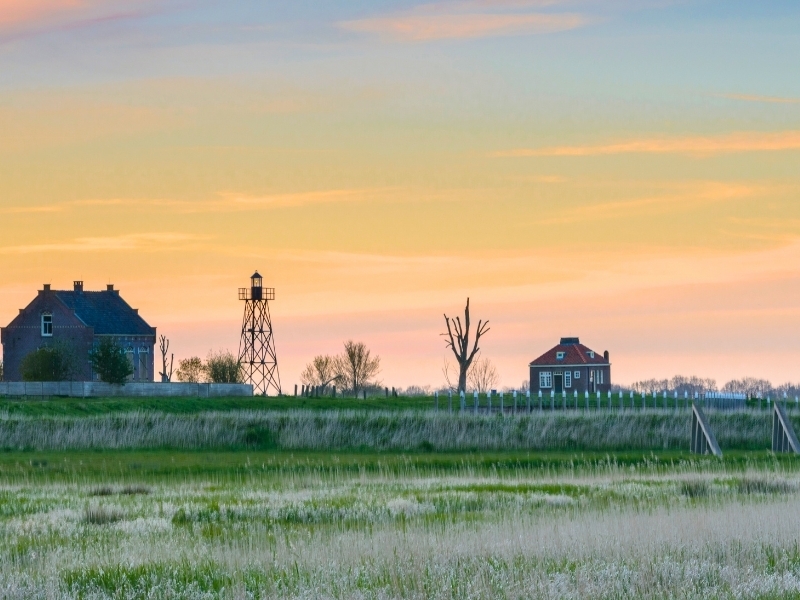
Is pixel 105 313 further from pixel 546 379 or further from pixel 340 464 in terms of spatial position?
pixel 340 464

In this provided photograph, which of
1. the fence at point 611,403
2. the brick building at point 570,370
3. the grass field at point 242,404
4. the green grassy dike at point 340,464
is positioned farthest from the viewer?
the brick building at point 570,370

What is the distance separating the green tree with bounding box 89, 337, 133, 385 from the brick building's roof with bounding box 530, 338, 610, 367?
41762 millimetres

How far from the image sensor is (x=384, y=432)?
42.2m

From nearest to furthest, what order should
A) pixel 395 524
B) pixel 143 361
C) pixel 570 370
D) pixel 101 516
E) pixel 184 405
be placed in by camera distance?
pixel 395 524 → pixel 101 516 → pixel 184 405 → pixel 143 361 → pixel 570 370

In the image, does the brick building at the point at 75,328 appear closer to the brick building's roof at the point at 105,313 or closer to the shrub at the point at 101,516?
the brick building's roof at the point at 105,313

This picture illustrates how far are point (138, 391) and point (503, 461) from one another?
4300 cm

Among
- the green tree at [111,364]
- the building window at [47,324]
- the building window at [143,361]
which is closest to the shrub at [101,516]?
the green tree at [111,364]

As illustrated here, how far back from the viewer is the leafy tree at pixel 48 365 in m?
76.8

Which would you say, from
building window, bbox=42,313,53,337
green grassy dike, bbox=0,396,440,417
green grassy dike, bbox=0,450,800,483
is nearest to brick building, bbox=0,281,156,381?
building window, bbox=42,313,53,337

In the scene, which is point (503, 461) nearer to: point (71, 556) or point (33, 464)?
point (33, 464)

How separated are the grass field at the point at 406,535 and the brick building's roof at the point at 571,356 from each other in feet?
251

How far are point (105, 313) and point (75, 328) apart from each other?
3.63 metres

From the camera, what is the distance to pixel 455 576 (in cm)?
1297

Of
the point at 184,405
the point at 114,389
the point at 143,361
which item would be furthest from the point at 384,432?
the point at 143,361
